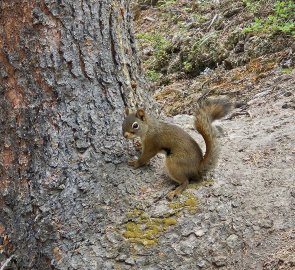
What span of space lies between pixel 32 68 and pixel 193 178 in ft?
3.71

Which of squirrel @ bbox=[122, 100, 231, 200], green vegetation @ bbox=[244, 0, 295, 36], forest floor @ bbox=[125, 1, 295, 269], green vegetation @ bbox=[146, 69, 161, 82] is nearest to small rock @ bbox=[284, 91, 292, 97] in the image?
forest floor @ bbox=[125, 1, 295, 269]

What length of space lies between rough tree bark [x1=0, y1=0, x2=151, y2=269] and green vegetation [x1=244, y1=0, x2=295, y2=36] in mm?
2934

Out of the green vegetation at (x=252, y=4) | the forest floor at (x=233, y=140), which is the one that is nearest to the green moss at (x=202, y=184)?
the forest floor at (x=233, y=140)

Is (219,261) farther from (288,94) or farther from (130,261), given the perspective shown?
(288,94)

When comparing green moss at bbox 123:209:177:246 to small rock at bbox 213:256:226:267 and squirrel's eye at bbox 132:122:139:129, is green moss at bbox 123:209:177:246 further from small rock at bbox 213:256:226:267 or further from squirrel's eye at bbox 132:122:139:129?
squirrel's eye at bbox 132:122:139:129

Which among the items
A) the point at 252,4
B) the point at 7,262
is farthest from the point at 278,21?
the point at 7,262

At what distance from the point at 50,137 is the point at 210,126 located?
3.04 feet

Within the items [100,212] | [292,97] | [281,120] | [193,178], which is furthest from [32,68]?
A: [292,97]

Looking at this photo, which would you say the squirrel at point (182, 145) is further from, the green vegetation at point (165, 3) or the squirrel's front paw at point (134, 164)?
the green vegetation at point (165, 3)

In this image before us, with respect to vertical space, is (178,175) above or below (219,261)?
above

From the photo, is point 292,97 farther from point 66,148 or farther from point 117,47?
point 66,148

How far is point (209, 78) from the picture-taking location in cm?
563

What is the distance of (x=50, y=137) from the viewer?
302cm

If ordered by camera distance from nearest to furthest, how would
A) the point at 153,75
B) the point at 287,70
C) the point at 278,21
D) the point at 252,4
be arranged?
the point at 287,70, the point at 278,21, the point at 153,75, the point at 252,4
